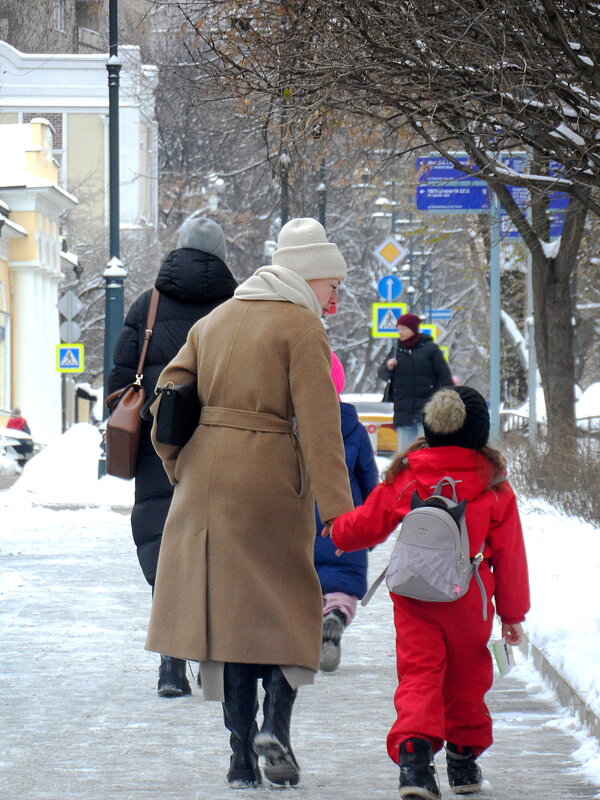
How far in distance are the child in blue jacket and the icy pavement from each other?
0.79 feet

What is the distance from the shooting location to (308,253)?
5.79m

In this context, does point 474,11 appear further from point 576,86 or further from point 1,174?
point 1,174

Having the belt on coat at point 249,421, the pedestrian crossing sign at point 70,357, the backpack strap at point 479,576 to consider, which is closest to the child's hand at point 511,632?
the backpack strap at point 479,576

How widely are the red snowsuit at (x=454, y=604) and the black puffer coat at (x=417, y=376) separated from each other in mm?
11449

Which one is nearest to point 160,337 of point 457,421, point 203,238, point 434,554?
point 203,238

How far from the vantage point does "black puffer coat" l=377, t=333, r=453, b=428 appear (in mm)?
16938

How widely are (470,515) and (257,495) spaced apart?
699 mm

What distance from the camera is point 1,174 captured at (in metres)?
48.8

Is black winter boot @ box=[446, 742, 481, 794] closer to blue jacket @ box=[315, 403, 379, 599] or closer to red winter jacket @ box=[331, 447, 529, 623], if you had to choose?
red winter jacket @ box=[331, 447, 529, 623]

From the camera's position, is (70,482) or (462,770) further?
(70,482)

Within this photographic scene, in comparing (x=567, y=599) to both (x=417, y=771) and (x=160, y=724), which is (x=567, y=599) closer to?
(x=160, y=724)

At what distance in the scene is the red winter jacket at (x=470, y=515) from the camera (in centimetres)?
A: 525

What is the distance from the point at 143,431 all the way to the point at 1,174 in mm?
43069

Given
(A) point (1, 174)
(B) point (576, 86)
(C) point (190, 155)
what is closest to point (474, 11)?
(B) point (576, 86)
